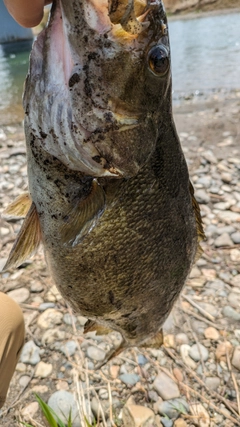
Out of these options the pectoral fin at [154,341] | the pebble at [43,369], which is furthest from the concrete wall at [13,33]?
the pectoral fin at [154,341]

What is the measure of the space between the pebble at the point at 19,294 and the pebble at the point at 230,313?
2.07 meters

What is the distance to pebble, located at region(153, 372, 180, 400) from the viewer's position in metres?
3.04

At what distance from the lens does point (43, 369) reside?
128 inches

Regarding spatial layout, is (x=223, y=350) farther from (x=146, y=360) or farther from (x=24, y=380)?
(x=24, y=380)

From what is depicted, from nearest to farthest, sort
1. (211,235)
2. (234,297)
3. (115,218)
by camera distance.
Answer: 1. (115,218)
2. (234,297)
3. (211,235)

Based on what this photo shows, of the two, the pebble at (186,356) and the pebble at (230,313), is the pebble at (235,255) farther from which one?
the pebble at (186,356)

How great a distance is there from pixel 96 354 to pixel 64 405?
53 cm

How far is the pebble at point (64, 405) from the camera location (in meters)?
2.89

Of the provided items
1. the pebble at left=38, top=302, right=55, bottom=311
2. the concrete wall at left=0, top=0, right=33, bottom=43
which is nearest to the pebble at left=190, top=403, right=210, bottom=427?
the pebble at left=38, top=302, right=55, bottom=311

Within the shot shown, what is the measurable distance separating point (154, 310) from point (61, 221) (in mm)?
768

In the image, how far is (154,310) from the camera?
2.08 meters

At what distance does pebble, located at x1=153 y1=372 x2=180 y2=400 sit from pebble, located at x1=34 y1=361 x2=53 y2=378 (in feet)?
3.01

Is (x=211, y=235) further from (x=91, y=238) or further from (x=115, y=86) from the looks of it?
(x=115, y=86)

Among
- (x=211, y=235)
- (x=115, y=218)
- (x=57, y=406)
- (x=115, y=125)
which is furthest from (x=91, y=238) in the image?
(x=211, y=235)
